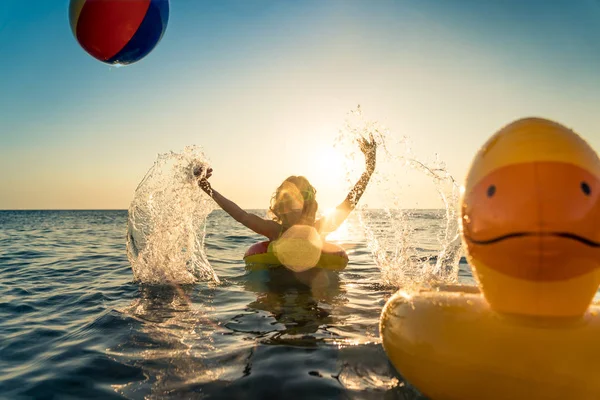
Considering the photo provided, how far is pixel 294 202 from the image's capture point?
6770 millimetres

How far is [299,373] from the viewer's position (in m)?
3.32

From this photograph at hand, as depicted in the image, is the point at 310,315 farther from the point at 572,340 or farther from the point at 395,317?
the point at 572,340

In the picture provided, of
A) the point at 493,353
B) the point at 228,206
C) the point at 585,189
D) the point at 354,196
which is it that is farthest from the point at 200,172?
the point at 585,189

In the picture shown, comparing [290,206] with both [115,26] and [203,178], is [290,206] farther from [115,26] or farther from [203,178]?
[115,26]

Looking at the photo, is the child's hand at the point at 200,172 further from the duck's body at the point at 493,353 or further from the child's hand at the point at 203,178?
the duck's body at the point at 493,353

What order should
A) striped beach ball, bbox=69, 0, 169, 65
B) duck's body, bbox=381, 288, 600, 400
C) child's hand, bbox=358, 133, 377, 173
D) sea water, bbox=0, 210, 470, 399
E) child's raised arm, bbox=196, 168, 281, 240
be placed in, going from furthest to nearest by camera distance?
1. child's raised arm, bbox=196, 168, 281, 240
2. child's hand, bbox=358, 133, 377, 173
3. striped beach ball, bbox=69, 0, 169, 65
4. sea water, bbox=0, 210, 470, 399
5. duck's body, bbox=381, 288, 600, 400

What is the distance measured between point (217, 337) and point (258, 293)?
6.89ft

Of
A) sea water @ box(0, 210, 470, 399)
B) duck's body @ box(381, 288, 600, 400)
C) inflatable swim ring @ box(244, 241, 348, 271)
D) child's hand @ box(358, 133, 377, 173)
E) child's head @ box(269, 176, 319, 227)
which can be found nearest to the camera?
duck's body @ box(381, 288, 600, 400)

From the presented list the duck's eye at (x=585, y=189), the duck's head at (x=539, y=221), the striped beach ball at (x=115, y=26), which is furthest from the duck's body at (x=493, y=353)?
the striped beach ball at (x=115, y=26)

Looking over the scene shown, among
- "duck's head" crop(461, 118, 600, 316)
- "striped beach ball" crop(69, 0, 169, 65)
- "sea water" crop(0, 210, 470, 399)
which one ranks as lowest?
"sea water" crop(0, 210, 470, 399)

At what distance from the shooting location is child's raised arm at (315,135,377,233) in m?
6.43

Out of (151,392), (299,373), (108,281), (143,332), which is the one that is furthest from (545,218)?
(108,281)

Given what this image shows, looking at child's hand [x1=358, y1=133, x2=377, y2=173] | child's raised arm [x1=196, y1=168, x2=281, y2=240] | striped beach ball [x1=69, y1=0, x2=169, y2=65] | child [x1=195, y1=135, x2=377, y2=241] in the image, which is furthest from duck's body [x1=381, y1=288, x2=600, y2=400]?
striped beach ball [x1=69, y1=0, x2=169, y2=65]

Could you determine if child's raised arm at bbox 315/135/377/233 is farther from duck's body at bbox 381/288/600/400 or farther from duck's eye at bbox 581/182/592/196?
duck's eye at bbox 581/182/592/196
